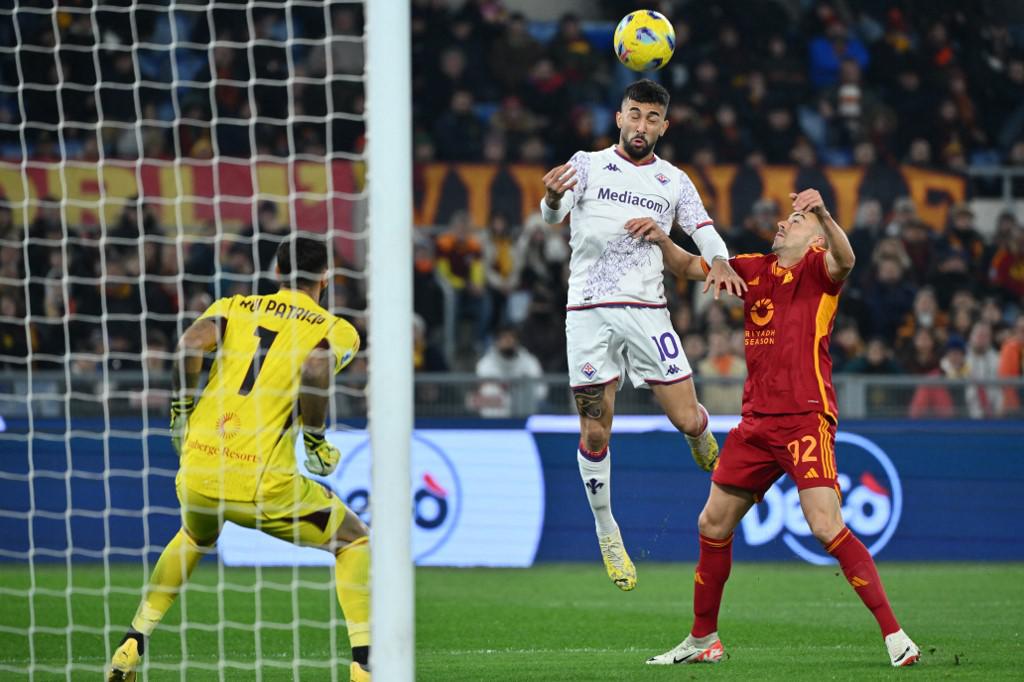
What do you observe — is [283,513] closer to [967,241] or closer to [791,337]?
[791,337]

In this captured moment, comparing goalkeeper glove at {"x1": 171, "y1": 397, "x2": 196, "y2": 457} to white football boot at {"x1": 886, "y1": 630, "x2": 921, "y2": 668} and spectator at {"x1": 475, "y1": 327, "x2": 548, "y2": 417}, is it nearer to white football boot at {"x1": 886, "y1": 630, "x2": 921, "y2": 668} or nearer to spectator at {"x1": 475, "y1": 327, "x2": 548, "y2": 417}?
white football boot at {"x1": 886, "y1": 630, "x2": 921, "y2": 668}

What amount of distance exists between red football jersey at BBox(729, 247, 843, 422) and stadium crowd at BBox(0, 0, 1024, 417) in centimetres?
585

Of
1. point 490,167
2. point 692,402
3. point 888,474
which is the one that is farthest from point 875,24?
point 692,402

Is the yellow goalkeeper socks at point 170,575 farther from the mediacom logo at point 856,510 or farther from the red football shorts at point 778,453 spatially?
the mediacom logo at point 856,510

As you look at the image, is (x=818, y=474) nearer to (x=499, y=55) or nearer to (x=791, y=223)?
(x=791, y=223)

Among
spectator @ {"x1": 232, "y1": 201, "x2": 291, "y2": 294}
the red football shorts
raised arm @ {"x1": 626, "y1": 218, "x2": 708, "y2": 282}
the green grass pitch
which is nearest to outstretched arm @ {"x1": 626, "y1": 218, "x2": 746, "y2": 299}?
raised arm @ {"x1": 626, "y1": 218, "x2": 708, "y2": 282}

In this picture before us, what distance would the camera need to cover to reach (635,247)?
333 inches

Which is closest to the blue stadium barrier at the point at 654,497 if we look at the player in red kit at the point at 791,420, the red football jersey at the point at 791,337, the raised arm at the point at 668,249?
the raised arm at the point at 668,249

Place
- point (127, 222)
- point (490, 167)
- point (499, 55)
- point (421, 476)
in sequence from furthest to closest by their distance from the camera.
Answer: point (499, 55) → point (490, 167) → point (127, 222) → point (421, 476)

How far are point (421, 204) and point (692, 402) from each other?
9.65m

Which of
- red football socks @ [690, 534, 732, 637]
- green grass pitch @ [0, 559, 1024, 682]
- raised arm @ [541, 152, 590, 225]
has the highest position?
raised arm @ [541, 152, 590, 225]

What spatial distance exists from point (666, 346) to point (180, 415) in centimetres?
279

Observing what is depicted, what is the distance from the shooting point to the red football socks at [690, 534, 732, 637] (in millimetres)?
7859

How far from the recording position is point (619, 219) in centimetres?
841
